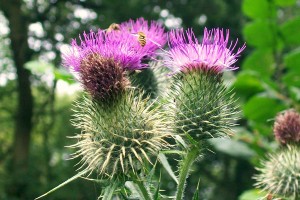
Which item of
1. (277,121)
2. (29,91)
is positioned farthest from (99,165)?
(29,91)

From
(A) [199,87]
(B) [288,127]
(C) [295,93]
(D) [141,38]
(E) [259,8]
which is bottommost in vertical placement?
(B) [288,127]

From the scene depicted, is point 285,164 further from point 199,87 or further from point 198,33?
point 198,33

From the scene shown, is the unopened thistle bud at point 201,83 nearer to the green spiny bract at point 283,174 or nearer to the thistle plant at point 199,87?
the thistle plant at point 199,87

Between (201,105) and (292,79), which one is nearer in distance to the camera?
(201,105)

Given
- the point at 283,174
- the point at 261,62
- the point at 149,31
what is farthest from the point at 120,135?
the point at 261,62

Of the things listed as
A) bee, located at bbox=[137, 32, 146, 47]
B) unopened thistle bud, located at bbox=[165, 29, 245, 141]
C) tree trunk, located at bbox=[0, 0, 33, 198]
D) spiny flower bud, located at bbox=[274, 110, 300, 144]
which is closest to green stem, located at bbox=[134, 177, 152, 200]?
unopened thistle bud, located at bbox=[165, 29, 245, 141]

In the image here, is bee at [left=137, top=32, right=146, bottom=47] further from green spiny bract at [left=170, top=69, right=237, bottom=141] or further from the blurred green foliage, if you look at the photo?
the blurred green foliage

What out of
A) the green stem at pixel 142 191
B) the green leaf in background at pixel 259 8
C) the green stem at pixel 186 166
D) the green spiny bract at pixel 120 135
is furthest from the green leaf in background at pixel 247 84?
the green stem at pixel 142 191

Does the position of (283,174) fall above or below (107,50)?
below
